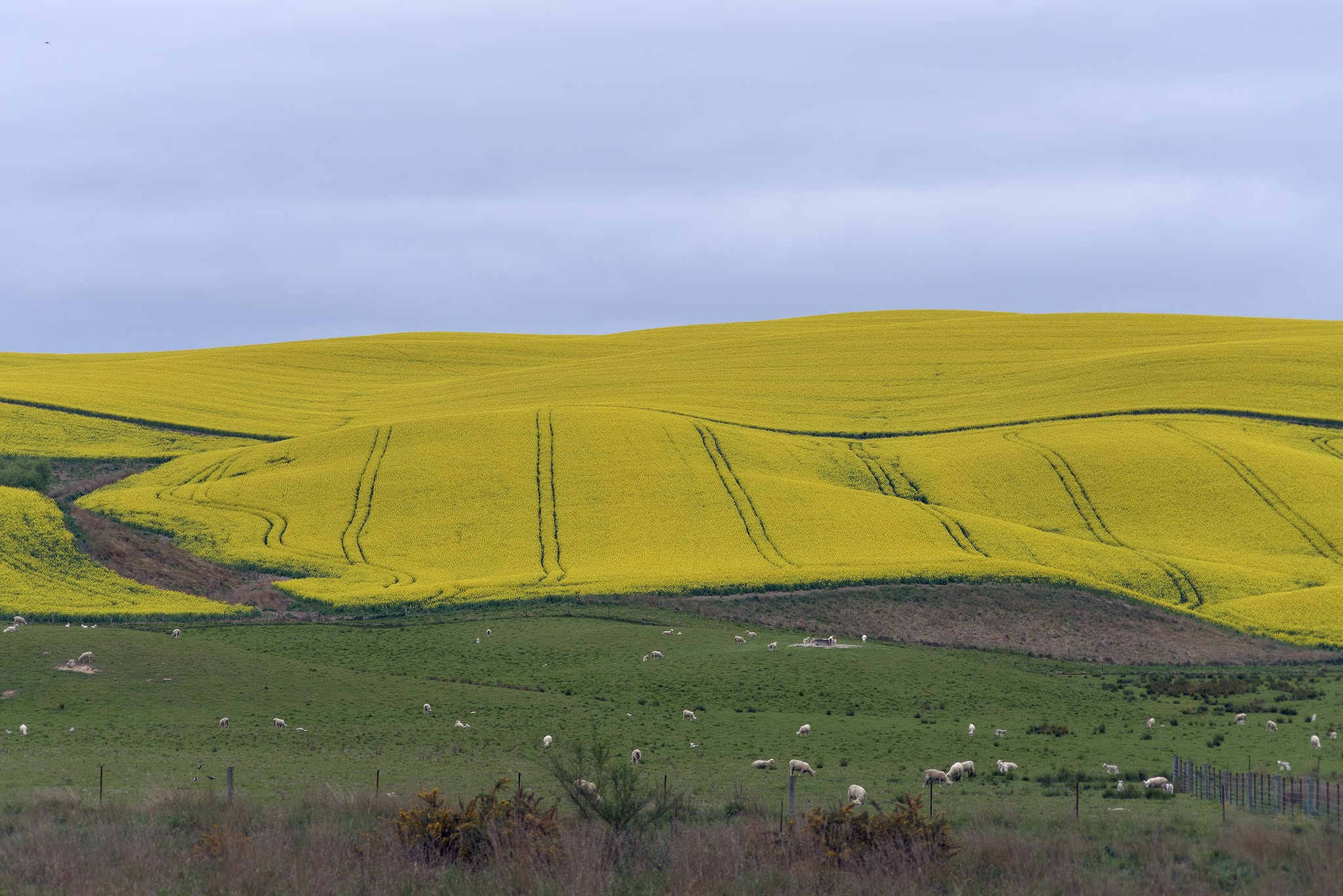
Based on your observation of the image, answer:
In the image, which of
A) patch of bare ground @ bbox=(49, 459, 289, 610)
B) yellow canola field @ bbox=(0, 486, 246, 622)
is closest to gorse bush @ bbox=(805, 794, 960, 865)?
yellow canola field @ bbox=(0, 486, 246, 622)

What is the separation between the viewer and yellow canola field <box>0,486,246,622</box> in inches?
1960

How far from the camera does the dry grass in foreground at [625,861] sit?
1678cm

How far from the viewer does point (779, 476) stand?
72.9 m

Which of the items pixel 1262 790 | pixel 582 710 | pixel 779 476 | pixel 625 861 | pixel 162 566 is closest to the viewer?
pixel 625 861

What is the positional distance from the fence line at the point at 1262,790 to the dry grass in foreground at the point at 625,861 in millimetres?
2324

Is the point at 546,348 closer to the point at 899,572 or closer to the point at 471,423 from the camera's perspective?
the point at 471,423

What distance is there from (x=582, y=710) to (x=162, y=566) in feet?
92.6

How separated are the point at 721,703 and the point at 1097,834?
20621mm

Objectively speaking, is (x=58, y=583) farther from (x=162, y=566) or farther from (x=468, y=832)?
(x=468, y=832)

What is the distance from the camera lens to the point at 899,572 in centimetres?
5525

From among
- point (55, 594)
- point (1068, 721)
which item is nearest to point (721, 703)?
point (1068, 721)

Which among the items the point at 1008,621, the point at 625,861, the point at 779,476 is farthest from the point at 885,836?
the point at 779,476

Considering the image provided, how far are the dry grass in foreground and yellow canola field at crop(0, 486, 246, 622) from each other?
31770 mm

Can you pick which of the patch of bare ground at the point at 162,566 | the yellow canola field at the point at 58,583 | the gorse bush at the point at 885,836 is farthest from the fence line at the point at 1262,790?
the yellow canola field at the point at 58,583
